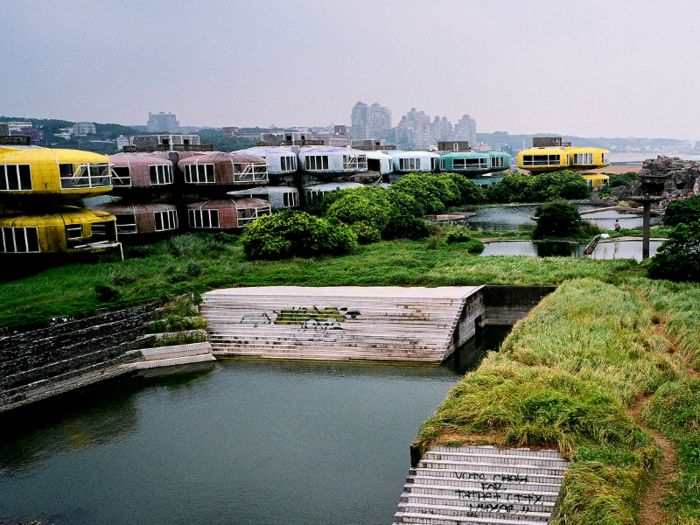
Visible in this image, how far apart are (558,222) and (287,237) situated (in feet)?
59.8

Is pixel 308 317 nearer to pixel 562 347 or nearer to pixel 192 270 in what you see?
pixel 192 270

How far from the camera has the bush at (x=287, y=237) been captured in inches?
1432

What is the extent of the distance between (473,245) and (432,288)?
11936mm

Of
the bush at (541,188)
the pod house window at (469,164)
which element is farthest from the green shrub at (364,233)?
the pod house window at (469,164)

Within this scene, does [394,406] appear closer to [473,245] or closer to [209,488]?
[209,488]

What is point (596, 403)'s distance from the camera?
1563 centimetres

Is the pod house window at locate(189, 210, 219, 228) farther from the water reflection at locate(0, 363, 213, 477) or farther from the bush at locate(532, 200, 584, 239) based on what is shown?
the bush at locate(532, 200, 584, 239)

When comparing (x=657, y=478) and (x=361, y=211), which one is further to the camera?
(x=361, y=211)

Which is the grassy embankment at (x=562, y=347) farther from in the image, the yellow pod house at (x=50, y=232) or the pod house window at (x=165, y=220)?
the pod house window at (x=165, y=220)

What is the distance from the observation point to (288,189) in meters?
53.8

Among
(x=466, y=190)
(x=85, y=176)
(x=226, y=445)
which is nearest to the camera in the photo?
(x=226, y=445)

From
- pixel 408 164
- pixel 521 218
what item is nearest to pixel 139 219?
pixel 521 218

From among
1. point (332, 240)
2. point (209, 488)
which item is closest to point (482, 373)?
point (209, 488)

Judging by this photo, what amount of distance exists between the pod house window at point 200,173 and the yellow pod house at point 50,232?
31.5 feet
